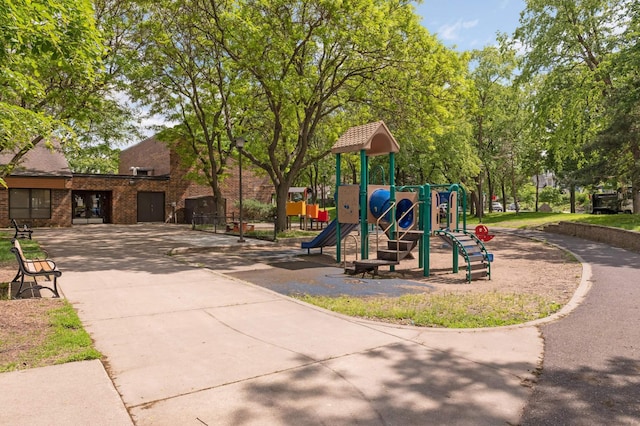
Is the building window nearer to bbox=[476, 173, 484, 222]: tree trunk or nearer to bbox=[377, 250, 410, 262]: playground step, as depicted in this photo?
bbox=[377, 250, 410, 262]: playground step

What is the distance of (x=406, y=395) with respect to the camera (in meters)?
4.07

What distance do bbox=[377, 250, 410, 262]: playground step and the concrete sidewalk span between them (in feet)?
14.4

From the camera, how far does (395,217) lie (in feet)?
40.4

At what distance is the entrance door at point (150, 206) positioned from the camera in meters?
36.2

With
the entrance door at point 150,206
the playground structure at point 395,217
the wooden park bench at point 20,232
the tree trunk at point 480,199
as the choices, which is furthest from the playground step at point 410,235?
the entrance door at point 150,206

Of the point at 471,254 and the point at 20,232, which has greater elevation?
the point at 20,232

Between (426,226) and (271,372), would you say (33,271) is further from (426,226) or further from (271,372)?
(426,226)

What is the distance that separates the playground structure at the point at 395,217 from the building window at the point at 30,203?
24.7 m

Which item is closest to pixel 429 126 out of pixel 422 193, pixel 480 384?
pixel 422 193

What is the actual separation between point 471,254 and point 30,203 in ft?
99.5

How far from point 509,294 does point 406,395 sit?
5.45m

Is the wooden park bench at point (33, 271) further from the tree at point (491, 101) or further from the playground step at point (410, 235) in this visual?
the tree at point (491, 101)

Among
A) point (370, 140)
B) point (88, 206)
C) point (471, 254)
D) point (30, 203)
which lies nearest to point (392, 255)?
point (471, 254)

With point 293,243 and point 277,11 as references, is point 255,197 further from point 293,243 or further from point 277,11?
point 277,11
